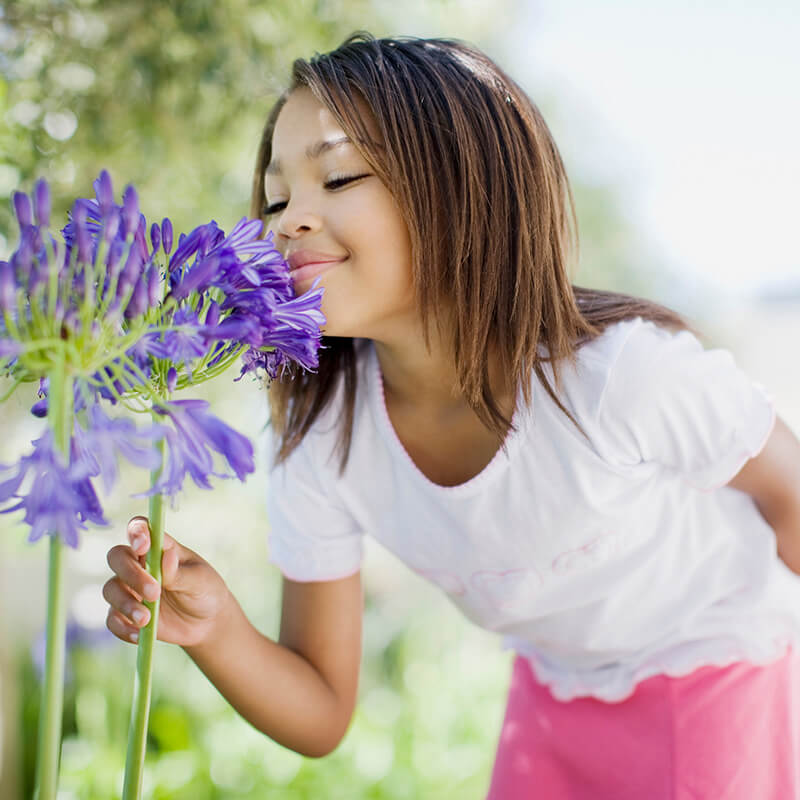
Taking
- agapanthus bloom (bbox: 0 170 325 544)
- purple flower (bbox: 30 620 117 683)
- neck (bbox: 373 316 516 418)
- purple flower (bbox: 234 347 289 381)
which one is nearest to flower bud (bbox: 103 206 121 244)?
agapanthus bloom (bbox: 0 170 325 544)

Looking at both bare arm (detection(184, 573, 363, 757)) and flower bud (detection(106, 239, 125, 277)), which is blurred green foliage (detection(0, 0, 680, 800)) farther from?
Answer: flower bud (detection(106, 239, 125, 277))

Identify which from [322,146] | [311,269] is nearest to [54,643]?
[311,269]

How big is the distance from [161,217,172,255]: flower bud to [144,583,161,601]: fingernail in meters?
0.29

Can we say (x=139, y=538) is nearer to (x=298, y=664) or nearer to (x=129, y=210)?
(x=129, y=210)

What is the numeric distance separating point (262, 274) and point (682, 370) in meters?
0.66

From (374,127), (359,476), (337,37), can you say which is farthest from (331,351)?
(337,37)

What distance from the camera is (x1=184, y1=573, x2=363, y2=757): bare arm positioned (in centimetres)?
108

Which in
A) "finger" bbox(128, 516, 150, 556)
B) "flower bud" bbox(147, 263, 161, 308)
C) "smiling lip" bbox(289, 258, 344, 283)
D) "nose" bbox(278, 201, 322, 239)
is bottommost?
"finger" bbox(128, 516, 150, 556)

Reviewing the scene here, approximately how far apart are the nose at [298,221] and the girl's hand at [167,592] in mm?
398

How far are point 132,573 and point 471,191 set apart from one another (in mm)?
657

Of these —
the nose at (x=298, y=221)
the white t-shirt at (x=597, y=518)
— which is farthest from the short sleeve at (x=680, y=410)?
the nose at (x=298, y=221)

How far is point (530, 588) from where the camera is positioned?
128cm

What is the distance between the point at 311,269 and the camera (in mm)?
1029

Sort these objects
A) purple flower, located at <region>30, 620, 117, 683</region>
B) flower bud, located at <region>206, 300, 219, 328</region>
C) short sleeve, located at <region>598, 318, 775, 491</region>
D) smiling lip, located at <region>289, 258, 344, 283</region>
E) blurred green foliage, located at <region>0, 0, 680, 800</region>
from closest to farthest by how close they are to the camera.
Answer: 1. flower bud, located at <region>206, 300, 219, 328</region>
2. smiling lip, located at <region>289, 258, 344, 283</region>
3. short sleeve, located at <region>598, 318, 775, 491</region>
4. blurred green foliage, located at <region>0, 0, 680, 800</region>
5. purple flower, located at <region>30, 620, 117, 683</region>
